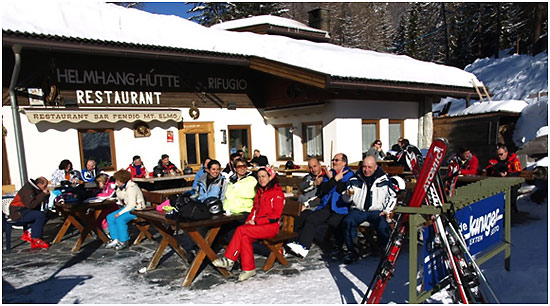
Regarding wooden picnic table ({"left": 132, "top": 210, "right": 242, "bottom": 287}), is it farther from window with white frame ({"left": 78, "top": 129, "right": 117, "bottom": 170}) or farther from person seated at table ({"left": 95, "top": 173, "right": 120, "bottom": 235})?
A: window with white frame ({"left": 78, "top": 129, "right": 117, "bottom": 170})

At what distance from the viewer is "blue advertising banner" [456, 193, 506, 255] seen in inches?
123

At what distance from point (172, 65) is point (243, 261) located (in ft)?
24.8

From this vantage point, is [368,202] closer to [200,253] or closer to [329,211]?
[329,211]

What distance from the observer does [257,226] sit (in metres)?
4.23

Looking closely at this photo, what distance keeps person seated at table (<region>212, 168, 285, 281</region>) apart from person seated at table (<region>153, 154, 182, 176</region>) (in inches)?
213

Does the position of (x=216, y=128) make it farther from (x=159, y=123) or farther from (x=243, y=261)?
(x=243, y=261)

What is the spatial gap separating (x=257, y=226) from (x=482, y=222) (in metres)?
2.20

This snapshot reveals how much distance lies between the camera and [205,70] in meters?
10.9

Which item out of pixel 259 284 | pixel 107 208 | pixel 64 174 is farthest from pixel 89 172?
pixel 259 284

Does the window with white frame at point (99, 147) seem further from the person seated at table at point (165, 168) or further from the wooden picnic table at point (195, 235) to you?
the wooden picnic table at point (195, 235)

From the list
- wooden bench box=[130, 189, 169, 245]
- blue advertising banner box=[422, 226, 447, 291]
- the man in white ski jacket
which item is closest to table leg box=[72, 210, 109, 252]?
wooden bench box=[130, 189, 169, 245]

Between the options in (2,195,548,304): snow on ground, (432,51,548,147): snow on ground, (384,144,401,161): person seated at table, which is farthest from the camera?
(432,51,548,147): snow on ground

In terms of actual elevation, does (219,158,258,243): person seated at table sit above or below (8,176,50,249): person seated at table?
above

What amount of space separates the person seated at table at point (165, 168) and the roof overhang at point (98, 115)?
103cm
